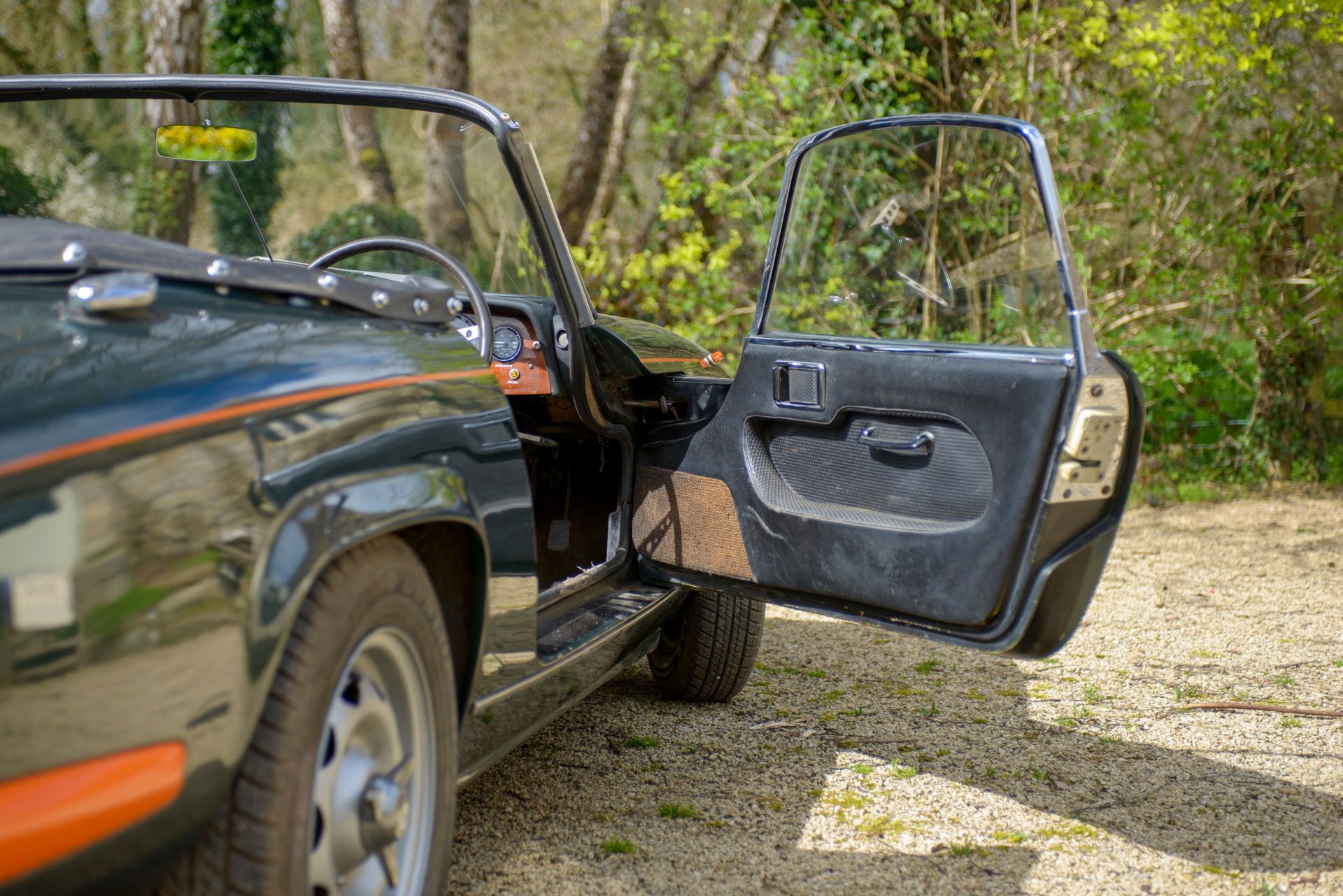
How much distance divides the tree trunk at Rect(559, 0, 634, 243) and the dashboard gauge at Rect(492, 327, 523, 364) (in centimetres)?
800

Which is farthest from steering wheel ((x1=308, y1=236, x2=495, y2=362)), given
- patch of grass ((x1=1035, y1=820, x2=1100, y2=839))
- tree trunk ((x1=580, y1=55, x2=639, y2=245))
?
tree trunk ((x1=580, y1=55, x2=639, y2=245))

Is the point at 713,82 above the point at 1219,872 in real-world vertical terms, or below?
above

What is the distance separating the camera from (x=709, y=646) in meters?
3.71

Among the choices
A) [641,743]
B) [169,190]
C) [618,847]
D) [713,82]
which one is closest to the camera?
[618,847]

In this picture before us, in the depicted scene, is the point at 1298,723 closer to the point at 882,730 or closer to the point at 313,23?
the point at 882,730

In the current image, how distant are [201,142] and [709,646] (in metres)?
2.11

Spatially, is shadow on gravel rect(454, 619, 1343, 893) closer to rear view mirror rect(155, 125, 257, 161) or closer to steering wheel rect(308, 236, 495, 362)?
steering wheel rect(308, 236, 495, 362)

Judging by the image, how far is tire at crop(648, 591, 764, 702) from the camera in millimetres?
3703

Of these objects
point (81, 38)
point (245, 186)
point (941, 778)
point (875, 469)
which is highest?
point (81, 38)

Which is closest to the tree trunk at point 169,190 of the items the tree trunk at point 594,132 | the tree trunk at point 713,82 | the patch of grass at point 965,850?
the patch of grass at point 965,850

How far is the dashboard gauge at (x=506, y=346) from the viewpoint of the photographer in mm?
3227

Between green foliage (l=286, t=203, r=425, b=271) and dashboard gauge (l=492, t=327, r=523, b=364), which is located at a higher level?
green foliage (l=286, t=203, r=425, b=271)

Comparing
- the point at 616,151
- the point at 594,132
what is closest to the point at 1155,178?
the point at 594,132

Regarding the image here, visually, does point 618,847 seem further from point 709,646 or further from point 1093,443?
point 1093,443
